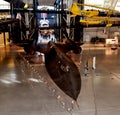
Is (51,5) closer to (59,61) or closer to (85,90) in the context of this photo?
(85,90)

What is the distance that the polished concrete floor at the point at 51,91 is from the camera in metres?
6.20

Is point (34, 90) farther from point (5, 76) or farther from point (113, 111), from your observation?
point (113, 111)

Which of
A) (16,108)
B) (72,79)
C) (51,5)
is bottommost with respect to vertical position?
(16,108)

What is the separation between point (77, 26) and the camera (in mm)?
15820

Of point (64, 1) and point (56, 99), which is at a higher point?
point (64, 1)

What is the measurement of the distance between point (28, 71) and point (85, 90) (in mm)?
3175

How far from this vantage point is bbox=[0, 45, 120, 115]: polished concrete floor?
6.20 metres

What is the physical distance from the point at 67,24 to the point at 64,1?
5.37 feet

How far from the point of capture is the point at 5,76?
9.20 meters

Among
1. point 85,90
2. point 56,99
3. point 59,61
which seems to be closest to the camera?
point 59,61

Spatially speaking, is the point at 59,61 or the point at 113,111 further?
the point at 113,111

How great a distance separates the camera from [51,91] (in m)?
7.47

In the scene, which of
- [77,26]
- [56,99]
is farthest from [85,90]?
[77,26]

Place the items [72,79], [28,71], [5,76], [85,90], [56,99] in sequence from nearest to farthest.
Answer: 1. [72,79]
2. [56,99]
3. [85,90]
4. [5,76]
5. [28,71]
